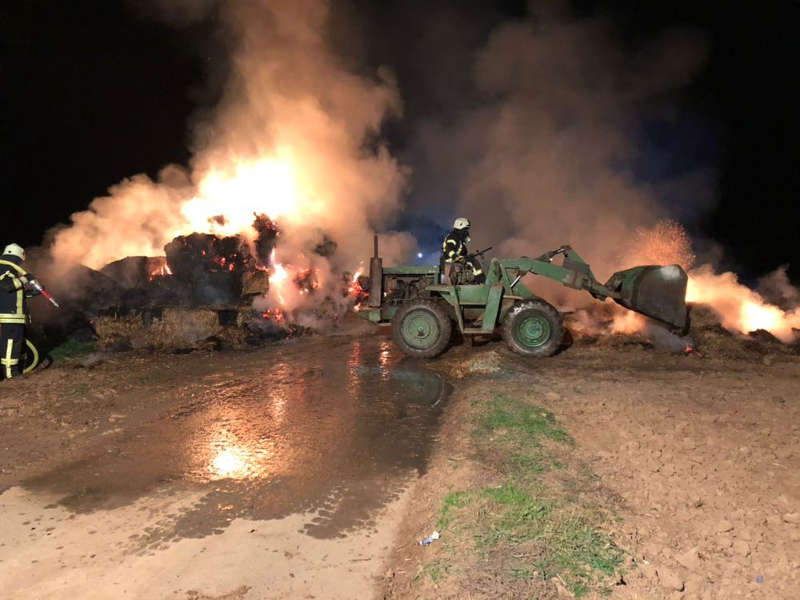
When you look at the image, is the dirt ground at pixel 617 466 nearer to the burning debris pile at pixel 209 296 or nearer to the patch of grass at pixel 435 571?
the patch of grass at pixel 435 571

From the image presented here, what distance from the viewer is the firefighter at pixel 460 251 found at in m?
9.95

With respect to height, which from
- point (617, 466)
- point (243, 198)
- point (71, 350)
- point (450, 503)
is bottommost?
point (450, 503)

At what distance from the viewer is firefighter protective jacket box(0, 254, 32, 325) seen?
306 inches

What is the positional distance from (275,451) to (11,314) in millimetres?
5853

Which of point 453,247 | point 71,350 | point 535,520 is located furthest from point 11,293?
point 535,520

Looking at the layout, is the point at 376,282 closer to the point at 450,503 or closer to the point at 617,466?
the point at 617,466

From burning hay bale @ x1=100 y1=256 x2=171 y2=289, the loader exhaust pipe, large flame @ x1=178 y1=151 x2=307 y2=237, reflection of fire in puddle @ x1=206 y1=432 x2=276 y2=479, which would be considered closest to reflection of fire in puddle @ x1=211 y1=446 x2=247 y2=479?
reflection of fire in puddle @ x1=206 y1=432 x2=276 y2=479

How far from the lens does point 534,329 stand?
9375mm

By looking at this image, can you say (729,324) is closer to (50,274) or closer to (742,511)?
(742,511)

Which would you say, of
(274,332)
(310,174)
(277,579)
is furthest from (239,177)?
(277,579)

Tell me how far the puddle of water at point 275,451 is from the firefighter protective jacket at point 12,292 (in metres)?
3.15

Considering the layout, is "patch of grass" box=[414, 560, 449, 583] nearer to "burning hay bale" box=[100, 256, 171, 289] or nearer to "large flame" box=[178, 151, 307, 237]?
"burning hay bale" box=[100, 256, 171, 289]

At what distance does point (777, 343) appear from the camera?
34.8 ft

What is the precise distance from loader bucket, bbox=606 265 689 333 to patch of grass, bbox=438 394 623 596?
5.74 metres
